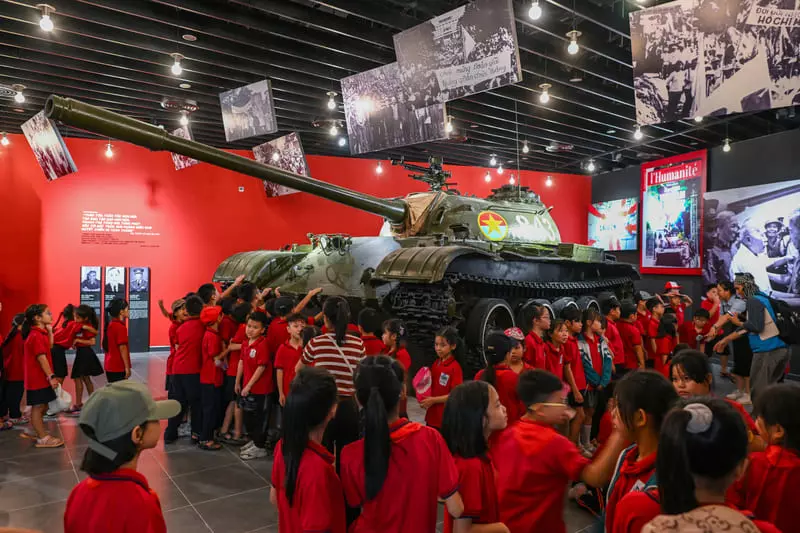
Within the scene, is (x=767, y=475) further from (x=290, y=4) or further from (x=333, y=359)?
(x=290, y=4)

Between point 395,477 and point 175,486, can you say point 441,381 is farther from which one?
point 175,486

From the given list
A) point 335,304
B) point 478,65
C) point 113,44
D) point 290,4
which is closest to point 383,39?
point 290,4

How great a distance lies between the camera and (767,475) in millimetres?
2180

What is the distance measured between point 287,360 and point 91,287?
28.7ft

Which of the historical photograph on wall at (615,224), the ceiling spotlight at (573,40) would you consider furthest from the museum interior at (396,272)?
the ceiling spotlight at (573,40)

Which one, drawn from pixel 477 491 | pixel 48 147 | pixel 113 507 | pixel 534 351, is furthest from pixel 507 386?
pixel 48 147

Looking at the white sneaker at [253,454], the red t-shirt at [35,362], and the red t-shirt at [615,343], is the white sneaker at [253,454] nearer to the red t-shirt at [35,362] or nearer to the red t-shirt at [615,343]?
the red t-shirt at [35,362]

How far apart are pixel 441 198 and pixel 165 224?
695 cm

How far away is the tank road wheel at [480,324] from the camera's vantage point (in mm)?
7250

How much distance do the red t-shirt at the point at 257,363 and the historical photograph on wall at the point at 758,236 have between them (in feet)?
35.3

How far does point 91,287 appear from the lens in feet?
38.6

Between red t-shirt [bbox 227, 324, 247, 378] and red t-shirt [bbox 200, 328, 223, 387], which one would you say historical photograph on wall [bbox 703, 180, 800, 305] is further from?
red t-shirt [bbox 200, 328, 223, 387]

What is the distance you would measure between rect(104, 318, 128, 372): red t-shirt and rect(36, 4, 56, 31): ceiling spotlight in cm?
352

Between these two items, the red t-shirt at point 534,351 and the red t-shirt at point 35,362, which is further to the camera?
the red t-shirt at point 35,362
